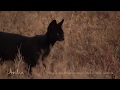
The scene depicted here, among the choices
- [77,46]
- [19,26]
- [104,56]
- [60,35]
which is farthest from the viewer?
[19,26]

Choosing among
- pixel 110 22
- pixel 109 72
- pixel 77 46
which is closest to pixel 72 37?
pixel 77 46

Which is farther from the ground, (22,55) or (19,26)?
(19,26)

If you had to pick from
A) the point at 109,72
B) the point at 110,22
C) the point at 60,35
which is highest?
the point at 110,22

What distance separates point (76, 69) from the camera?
12219 mm

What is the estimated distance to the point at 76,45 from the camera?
1395 cm

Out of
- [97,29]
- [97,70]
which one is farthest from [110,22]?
[97,70]

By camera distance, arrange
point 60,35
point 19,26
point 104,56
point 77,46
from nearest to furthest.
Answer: point 60,35 → point 104,56 → point 77,46 → point 19,26

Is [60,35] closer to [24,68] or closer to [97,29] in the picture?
[24,68]

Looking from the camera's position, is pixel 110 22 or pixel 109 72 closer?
pixel 109 72

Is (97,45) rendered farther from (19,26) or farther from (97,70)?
(19,26)

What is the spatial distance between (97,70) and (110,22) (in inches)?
118

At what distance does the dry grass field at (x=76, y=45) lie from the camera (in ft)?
38.2

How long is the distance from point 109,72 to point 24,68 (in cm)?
248

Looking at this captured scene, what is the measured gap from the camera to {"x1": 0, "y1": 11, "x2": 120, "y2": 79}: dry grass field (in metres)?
11.7
